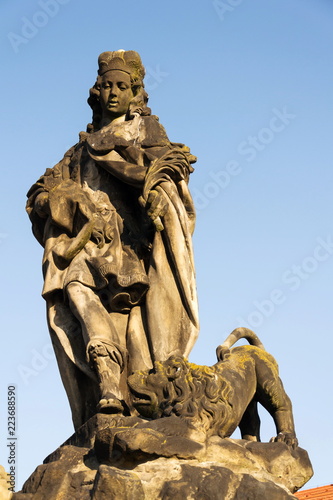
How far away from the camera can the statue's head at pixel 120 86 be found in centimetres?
1116

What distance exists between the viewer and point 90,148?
10.9 m

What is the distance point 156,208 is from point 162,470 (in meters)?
2.95

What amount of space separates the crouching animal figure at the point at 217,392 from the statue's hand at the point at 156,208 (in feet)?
4.49

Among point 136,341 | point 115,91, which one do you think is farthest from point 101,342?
point 115,91

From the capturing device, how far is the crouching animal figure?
857 cm

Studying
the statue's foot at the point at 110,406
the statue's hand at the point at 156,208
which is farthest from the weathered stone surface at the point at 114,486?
the statue's hand at the point at 156,208

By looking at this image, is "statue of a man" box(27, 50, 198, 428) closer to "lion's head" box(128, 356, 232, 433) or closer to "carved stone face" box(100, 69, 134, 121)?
"carved stone face" box(100, 69, 134, 121)

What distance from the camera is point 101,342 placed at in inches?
384

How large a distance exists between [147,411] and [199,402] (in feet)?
1.43

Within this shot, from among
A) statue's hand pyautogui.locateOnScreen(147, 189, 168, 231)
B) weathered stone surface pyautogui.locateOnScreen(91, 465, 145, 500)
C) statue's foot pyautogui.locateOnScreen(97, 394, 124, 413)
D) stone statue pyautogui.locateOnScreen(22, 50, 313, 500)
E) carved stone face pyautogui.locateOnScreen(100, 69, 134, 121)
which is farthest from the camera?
carved stone face pyautogui.locateOnScreen(100, 69, 134, 121)

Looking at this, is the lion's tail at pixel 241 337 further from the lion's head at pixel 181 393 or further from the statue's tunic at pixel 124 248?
the lion's head at pixel 181 393

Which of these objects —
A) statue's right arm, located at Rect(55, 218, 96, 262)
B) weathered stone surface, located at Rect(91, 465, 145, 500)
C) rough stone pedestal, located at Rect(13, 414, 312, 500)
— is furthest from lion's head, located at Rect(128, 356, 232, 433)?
statue's right arm, located at Rect(55, 218, 96, 262)

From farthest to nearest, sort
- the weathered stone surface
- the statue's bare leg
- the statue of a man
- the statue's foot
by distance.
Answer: the statue of a man → the statue's bare leg → the statue's foot → the weathered stone surface

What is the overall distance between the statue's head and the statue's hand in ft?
4.38
